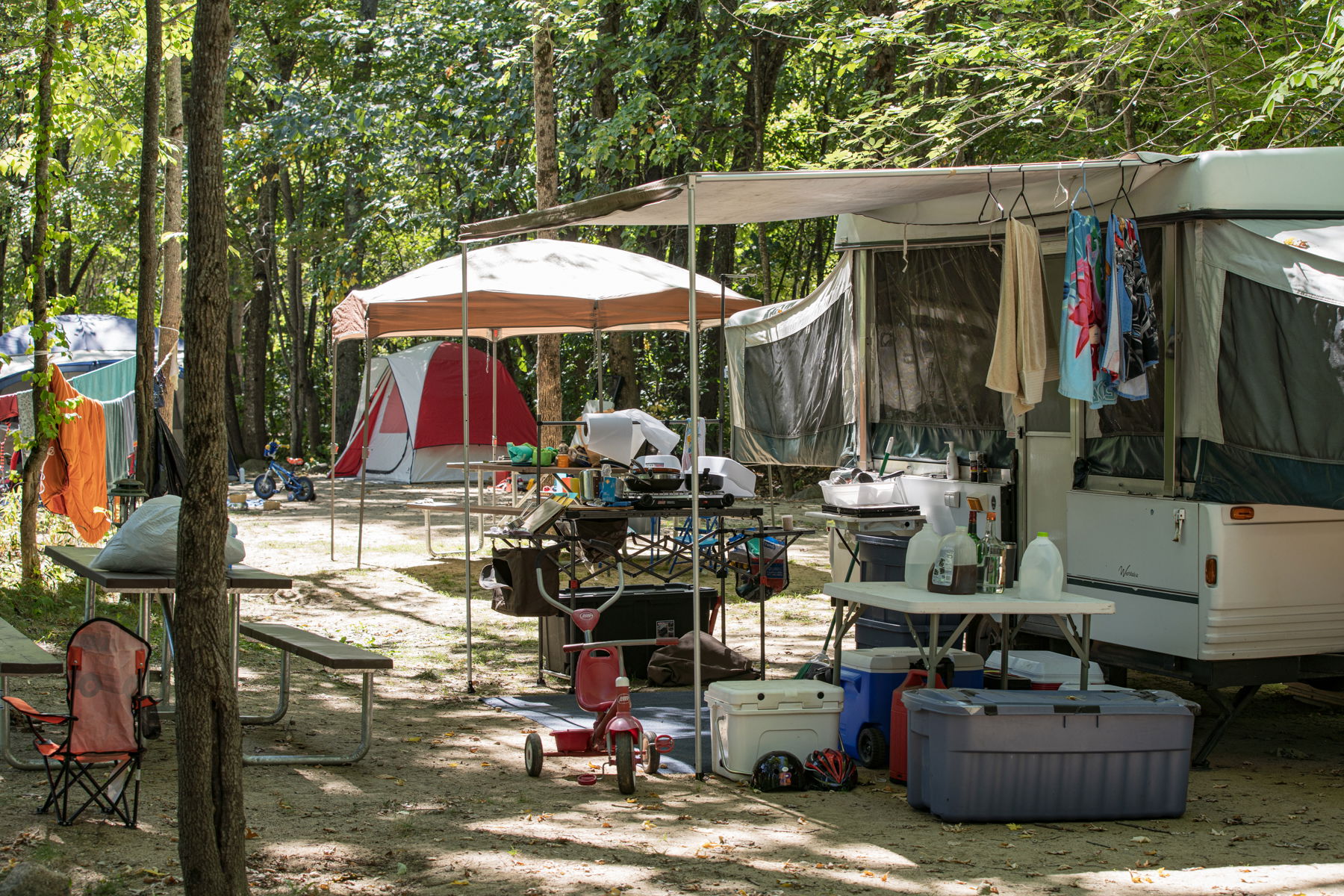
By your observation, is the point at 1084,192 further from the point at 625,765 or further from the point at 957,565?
the point at 625,765

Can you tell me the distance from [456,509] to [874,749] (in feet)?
15.7

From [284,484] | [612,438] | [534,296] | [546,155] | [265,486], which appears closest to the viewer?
[612,438]

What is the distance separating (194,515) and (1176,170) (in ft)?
14.0

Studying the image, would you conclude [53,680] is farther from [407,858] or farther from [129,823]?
[407,858]

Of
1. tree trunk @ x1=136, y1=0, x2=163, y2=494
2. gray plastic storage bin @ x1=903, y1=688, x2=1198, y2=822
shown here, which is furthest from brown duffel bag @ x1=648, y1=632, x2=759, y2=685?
tree trunk @ x1=136, y1=0, x2=163, y2=494

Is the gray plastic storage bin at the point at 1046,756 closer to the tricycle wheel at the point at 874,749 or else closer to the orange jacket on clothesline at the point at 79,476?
the tricycle wheel at the point at 874,749

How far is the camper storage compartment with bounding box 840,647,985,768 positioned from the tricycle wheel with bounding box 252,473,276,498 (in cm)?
1265

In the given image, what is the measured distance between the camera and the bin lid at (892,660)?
5602 millimetres

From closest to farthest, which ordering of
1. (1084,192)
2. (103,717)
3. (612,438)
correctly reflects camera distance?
1. (103,717)
2. (1084,192)
3. (612,438)

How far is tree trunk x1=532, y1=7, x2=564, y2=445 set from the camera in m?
12.5

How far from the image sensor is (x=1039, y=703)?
4.70m

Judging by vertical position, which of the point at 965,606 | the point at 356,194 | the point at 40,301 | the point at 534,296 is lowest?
the point at 965,606

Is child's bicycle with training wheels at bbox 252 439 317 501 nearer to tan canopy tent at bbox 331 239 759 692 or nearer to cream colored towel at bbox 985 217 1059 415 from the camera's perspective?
tan canopy tent at bbox 331 239 759 692

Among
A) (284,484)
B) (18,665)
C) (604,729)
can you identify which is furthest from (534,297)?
(284,484)
